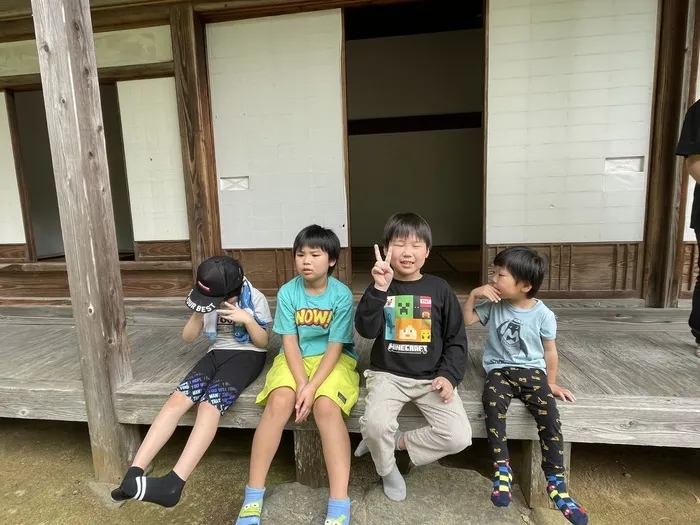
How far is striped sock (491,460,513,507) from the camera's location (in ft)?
4.91

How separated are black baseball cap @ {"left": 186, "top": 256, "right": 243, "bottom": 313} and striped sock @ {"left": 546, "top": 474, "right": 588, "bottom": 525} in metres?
1.54

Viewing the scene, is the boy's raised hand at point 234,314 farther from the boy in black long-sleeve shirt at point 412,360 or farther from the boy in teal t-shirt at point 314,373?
the boy in black long-sleeve shirt at point 412,360

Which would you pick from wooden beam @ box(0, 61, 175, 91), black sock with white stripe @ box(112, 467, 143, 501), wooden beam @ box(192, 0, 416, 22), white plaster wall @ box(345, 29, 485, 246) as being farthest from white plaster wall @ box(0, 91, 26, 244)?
white plaster wall @ box(345, 29, 485, 246)

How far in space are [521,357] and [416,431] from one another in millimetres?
558

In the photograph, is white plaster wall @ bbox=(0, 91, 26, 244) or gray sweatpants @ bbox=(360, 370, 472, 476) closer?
gray sweatpants @ bbox=(360, 370, 472, 476)

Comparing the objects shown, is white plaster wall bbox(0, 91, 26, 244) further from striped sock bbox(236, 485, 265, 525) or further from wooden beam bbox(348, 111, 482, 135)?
wooden beam bbox(348, 111, 482, 135)

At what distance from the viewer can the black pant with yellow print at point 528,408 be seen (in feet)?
5.32

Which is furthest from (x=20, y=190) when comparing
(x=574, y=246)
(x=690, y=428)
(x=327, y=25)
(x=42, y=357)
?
(x=690, y=428)

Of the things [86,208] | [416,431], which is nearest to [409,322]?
[416,431]

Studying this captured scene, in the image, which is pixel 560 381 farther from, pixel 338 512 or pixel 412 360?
pixel 338 512

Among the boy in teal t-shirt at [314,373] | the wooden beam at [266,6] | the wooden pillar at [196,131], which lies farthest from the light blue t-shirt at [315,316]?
the wooden beam at [266,6]

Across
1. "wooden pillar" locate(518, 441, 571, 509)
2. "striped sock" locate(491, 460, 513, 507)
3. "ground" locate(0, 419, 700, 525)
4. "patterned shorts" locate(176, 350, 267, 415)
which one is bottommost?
"ground" locate(0, 419, 700, 525)

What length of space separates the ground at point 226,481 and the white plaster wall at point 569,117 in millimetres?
1477

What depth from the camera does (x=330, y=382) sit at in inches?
67.9
